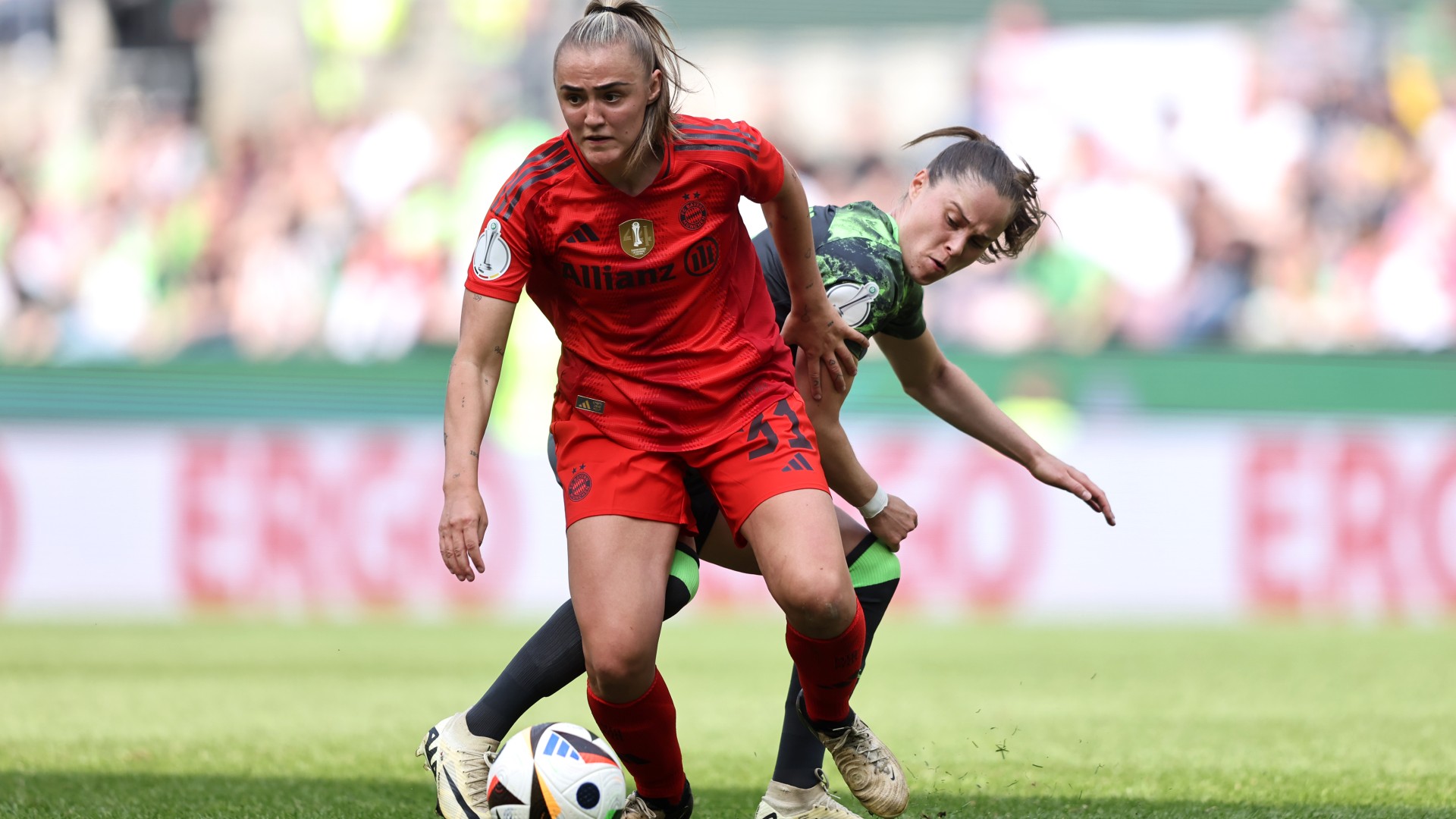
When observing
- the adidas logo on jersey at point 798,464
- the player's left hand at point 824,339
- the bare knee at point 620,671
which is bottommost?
the bare knee at point 620,671

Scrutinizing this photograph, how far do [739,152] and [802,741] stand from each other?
1.54m

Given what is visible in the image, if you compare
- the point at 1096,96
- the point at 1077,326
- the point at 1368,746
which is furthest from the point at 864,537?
the point at 1096,96

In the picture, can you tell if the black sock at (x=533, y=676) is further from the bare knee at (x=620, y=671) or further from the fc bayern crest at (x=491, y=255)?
the fc bayern crest at (x=491, y=255)

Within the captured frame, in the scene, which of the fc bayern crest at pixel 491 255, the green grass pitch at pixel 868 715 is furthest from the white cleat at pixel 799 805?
the fc bayern crest at pixel 491 255

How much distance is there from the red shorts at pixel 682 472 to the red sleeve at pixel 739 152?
54 centimetres

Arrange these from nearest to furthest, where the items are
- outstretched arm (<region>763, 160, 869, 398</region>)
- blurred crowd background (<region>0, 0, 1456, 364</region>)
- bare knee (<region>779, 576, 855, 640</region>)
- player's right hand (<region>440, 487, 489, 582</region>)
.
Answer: player's right hand (<region>440, 487, 489, 582</region>), bare knee (<region>779, 576, 855, 640</region>), outstretched arm (<region>763, 160, 869, 398</region>), blurred crowd background (<region>0, 0, 1456, 364</region>)

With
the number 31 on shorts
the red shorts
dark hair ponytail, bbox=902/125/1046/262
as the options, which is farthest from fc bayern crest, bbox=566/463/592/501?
dark hair ponytail, bbox=902/125/1046/262

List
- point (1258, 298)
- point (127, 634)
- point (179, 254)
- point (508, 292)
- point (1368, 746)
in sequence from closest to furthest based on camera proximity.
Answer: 1. point (508, 292)
2. point (1368, 746)
3. point (127, 634)
4. point (1258, 298)
5. point (179, 254)

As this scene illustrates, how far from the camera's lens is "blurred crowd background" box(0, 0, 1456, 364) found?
1352cm

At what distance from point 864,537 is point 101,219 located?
12107 millimetres

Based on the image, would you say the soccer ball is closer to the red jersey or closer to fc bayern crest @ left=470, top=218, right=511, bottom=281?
the red jersey

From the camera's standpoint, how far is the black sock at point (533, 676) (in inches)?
169

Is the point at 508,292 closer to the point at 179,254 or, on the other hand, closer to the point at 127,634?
the point at 127,634

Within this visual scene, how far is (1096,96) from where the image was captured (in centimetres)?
1430
